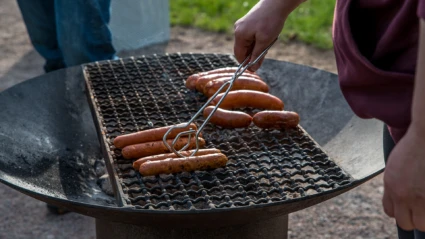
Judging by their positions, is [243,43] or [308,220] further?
[308,220]

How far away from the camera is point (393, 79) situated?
1.76 metres

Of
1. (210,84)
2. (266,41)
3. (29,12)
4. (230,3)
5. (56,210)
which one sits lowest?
(230,3)

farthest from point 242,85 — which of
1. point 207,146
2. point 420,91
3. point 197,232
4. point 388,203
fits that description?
point 420,91

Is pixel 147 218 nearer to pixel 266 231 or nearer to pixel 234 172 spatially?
pixel 234 172

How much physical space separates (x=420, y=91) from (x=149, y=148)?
139 centimetres

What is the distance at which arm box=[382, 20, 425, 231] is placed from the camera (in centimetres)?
146

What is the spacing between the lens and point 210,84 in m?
3.10

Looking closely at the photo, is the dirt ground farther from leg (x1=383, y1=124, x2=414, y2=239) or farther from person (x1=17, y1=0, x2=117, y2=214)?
leg (x1=383, y1=124, x2=414, y2=239)

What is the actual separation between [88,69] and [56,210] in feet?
4.04

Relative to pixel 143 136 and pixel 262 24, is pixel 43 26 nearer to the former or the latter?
pixel 143 136

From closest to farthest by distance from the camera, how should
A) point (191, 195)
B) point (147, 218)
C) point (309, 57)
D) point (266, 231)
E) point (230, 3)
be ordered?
point (147, 218), point (191, 195), point (266, 231), point (309, 57), point (230, 3)

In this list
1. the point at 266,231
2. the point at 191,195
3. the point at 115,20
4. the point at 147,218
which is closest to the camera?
the point at 147,218

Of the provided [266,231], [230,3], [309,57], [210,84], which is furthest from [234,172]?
[230,3]

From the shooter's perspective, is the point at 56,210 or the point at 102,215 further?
the point at 56,210
